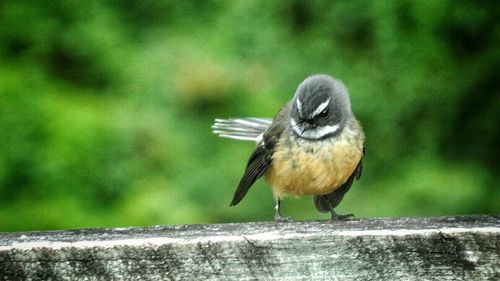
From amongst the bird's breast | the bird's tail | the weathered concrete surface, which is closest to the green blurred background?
the bird's tail

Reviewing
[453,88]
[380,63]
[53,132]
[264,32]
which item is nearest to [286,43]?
[264,32]

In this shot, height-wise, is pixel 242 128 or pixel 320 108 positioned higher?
pixel 320 108

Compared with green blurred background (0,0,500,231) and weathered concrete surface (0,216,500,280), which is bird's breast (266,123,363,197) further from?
weathered concrete surface (0,216,500,280)

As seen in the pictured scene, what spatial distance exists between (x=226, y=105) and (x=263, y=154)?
317 mm

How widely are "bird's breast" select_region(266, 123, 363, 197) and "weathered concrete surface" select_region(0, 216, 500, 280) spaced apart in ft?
6.36

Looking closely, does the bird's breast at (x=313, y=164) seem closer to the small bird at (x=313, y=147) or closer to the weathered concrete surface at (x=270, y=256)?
the small bird at (x=313, y=147)

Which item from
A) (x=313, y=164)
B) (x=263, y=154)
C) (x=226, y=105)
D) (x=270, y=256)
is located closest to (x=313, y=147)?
(x=313, y=164)

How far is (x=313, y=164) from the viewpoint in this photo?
169 inches

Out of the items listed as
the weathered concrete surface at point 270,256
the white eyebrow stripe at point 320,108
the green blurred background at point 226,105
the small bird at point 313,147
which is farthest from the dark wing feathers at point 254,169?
the weathered concrete surface at point 270,256

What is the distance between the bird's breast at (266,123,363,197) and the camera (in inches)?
166

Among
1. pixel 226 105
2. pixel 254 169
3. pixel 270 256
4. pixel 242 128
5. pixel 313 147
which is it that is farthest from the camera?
pixel 242 128

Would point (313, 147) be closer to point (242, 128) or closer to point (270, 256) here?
point (242, 128)

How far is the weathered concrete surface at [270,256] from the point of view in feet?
7.06

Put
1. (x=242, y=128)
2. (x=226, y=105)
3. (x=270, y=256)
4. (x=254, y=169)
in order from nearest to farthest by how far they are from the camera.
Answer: (x=270, y=256)
(x=254, y=169)
(x=226, y=105)
(x=242, y=128)
